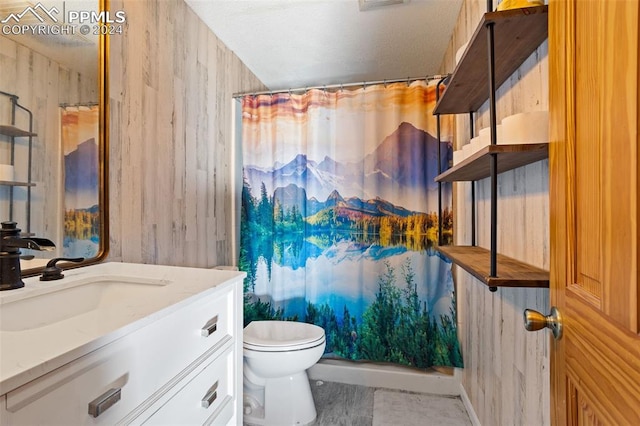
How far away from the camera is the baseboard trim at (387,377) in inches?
77.2

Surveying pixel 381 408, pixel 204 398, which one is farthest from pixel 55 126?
pixel 381 408

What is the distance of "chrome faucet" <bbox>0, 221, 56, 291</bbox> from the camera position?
0.82m

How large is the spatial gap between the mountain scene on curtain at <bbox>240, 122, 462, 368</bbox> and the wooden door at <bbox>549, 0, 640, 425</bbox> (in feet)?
4.32

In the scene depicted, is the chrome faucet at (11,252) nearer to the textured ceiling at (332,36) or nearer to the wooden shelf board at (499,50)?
the wooden shelf board at (499,50)

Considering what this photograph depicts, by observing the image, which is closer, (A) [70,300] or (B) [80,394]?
(B) [80,394]

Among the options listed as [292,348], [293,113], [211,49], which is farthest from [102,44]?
[292,348]

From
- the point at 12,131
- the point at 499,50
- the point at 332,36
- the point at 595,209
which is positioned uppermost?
the point at 332,36

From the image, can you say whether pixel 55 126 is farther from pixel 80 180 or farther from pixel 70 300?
pixel 70 300

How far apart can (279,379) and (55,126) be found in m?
1.54

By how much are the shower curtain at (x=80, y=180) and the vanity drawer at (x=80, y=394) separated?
2.27ft

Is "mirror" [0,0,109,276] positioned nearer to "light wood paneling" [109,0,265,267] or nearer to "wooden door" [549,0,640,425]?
"light wood paneling" [109,0,265,267]

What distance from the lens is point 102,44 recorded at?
1206 millimetres

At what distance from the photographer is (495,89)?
1.03 m

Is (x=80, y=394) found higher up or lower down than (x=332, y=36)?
lower down
